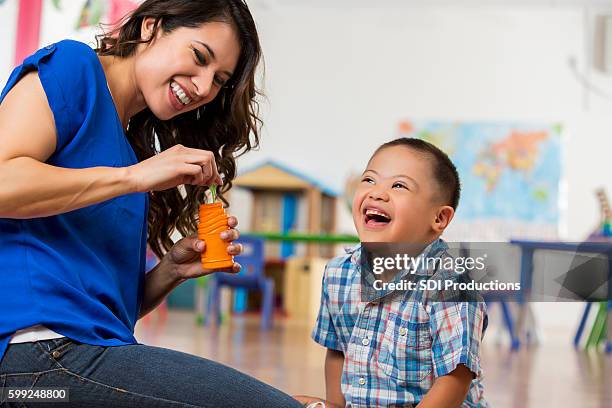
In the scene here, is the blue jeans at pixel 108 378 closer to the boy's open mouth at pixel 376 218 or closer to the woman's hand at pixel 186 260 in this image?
the woman's hand at pixel 186 260

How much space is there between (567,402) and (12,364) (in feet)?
6.64

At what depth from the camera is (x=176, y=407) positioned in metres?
1.12

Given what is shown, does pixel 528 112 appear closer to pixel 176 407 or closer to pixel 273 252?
pixel 273 252

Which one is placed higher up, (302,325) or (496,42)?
(496,42)

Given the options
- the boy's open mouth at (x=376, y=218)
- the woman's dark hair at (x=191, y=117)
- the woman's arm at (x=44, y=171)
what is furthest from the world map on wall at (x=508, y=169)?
the woman's arm at (x=44, y=171)

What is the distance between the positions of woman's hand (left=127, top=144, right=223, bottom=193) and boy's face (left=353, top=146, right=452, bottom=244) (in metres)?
0.34

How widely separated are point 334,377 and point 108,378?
0.50 m

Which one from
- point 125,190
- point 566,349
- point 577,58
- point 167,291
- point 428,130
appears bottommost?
point 566,349

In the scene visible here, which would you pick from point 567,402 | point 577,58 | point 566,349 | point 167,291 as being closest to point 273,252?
point 566,349

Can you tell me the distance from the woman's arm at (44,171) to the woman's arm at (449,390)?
1.60ft

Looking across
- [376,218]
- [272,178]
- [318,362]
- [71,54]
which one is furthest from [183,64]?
[272,178]

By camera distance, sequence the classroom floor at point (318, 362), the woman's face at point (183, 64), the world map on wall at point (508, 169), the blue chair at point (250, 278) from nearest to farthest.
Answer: the woman's face at point (183, 64) < the classroom floor at point (318, 362) < the blue chair at point (250, 278) < the world map on wall at point (508, 169)

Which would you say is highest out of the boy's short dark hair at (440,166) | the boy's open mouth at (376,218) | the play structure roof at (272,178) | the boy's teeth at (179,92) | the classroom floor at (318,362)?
the play structure roof at (272,178)

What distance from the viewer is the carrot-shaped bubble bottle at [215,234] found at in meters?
1.35
